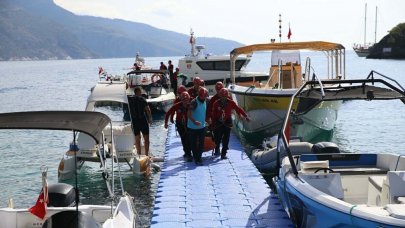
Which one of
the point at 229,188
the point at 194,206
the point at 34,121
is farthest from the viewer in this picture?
the point at 229,188

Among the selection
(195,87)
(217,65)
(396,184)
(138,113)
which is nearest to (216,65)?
(217,65)

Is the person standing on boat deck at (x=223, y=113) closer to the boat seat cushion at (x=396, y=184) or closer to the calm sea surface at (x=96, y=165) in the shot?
the calm sea surface at (x=96, y=165)

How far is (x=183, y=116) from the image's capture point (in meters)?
10.6

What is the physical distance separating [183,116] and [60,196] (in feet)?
12.8

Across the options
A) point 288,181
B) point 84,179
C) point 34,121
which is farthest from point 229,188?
point 84,179

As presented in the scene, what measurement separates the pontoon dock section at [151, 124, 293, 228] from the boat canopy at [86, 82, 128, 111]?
14.5 feet

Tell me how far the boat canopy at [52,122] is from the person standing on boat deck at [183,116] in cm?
395

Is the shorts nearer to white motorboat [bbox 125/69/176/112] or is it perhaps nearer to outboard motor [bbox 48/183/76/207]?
outboard motor [bbox 48/183/76/207]

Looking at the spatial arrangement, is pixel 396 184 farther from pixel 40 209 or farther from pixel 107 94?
pixel 107 94

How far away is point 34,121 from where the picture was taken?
6.02 m

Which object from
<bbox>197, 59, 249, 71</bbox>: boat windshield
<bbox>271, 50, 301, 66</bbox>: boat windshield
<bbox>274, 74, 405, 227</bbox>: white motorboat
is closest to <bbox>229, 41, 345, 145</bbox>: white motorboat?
<bbox>271, 50, 301, 66</bbox>: boat windshield

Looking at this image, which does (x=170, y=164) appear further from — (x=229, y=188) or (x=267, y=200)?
(x=267, y=200)

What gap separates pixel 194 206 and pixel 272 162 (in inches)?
177

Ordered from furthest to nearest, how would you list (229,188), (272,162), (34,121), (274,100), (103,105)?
(103,105) < (274,100) < (272,162) < (229,188) < (34,121)
